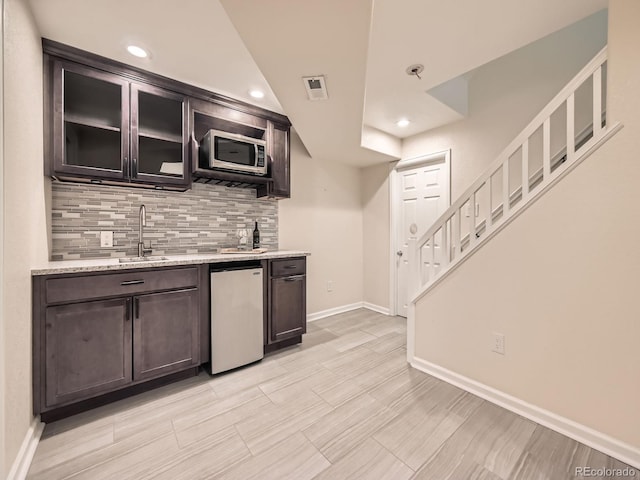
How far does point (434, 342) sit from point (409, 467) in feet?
3.49

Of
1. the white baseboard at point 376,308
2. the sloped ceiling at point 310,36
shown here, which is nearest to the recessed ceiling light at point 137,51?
the sloped ceiling at point 310,36

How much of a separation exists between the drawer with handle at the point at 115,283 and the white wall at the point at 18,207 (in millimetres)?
132

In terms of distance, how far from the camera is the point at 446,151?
3.18 m

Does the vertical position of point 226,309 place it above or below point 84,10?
below

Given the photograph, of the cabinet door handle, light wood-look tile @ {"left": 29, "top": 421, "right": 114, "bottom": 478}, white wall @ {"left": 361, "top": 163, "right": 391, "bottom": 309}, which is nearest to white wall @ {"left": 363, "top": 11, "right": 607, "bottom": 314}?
white wall @ {"left": 361, "top": 163, "right": 391, "bottom": 309}

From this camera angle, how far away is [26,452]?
135cm

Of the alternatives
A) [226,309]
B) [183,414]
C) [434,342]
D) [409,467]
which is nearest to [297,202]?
[226,309]

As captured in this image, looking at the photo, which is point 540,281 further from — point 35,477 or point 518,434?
point 35,477

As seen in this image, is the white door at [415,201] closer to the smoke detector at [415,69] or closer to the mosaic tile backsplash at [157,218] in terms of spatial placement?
the smoke detector at [415,69]

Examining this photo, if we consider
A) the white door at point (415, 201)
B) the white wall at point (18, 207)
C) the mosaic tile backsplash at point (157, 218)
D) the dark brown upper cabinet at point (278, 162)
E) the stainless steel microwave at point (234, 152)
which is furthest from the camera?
the white door at point (415, 201)

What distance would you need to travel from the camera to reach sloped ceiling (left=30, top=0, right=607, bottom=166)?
1.42 meters

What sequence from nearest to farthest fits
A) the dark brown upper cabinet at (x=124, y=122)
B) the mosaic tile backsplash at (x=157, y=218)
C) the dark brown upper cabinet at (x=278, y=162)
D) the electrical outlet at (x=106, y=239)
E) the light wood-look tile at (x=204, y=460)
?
the light wood-look tile at (x=204, y=460) < the dark brown upper cabinet at (x=124, y=122) < the mosaic tile backsplash at (x=157, y=218) < the electrical outlet at (x=106, y=239) < the dark brown upper cabinet at (x=278, y=162)

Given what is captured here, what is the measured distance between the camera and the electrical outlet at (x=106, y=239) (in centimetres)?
216

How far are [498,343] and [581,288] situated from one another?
0.60 m
